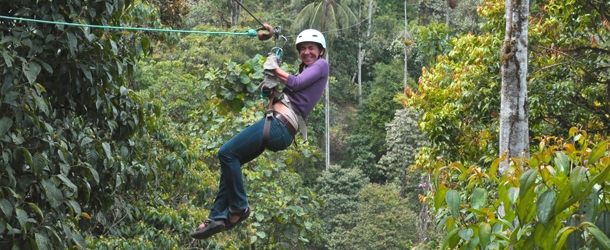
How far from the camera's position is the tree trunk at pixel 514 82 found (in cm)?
673

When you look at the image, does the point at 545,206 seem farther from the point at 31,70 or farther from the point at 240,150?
the point at 31,70

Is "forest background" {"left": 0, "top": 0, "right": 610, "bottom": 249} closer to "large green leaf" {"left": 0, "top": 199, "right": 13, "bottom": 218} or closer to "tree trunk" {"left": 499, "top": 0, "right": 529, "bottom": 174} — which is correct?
"large green leaf" {"left": 0, "top": 199, "right": 13, "bottom": 218}

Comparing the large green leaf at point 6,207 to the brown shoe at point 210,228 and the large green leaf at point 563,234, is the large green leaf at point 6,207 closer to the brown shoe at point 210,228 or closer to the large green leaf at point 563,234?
the brown shoe at point 210,228

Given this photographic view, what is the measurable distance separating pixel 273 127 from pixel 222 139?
6314 mm

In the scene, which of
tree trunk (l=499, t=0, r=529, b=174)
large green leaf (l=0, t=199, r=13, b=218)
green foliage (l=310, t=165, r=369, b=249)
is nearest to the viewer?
large green leaf (l=0, t=199, r=13, b=218)

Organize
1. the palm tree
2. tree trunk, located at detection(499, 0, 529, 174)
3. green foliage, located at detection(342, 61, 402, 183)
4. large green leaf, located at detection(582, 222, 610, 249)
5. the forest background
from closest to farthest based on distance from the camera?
large green leaf, located at detection(582, 222, 610, 249)
the forest background
tree trunk, located at detection(499, 0, 529, 174)
the palm tree
green foliage, located at detection(342, 61, 402, 183)

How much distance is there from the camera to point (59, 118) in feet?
16.4

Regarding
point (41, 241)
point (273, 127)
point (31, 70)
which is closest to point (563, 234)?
point (273, 127)

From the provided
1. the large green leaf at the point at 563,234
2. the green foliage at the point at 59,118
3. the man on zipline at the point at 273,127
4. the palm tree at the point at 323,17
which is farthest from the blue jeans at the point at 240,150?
the palm tree at the point at 323,17

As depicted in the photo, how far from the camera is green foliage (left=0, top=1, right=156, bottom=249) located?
4.11 metres

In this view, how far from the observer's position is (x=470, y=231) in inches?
125

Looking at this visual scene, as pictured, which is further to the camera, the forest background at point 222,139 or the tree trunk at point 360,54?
the tree trunk at point 360,54

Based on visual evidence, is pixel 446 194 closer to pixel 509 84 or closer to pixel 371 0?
pixel 509 84

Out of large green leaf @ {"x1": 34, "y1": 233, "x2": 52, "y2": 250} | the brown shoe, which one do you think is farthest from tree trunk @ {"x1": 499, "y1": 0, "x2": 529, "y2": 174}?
large green leaf @ {"x1": 34, "y1": 233, "x2": 52, "y2": 250}
